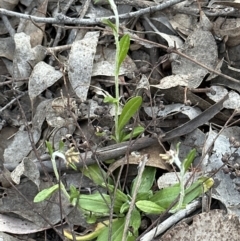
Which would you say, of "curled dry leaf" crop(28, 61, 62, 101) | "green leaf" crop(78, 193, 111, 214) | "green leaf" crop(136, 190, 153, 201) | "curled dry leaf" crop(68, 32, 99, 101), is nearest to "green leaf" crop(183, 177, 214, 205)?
"green leaf" crop(136, 190, 153, 201)

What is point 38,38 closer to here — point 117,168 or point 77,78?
point 77,78

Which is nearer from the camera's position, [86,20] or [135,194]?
[135,194]

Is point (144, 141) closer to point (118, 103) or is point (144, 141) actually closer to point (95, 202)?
point (118, 103)

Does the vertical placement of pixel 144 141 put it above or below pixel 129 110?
below

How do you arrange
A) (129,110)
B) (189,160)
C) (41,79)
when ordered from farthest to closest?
(41,79) < (129,110) < (189,160)

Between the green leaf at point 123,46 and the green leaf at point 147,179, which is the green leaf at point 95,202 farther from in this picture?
the green leaf at point 123,46

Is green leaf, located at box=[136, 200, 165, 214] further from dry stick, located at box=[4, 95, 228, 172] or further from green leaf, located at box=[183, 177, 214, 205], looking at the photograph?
dry stick, located at box=[4, 95, 228, 172]

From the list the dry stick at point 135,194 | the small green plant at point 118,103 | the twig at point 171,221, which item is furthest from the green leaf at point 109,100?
the twig at point 171,221

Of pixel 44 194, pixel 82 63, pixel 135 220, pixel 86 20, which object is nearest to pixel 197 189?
pixel 135 220
